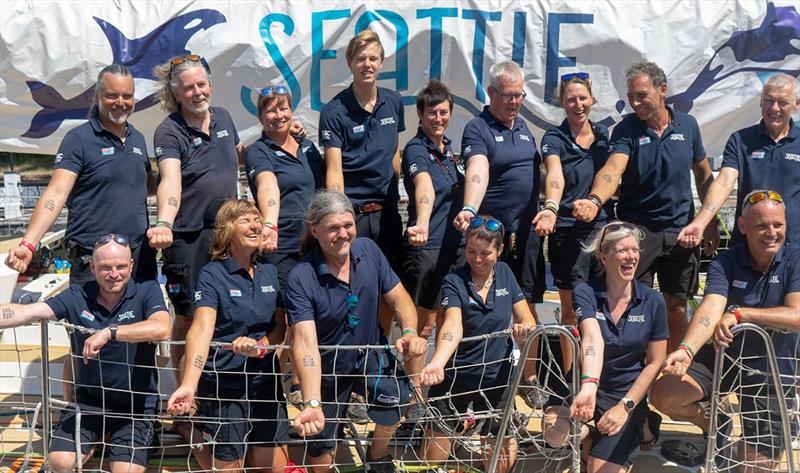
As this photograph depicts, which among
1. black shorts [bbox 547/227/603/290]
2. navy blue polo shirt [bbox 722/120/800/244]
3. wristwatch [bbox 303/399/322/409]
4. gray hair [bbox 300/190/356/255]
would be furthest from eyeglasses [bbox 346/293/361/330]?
navy blue polo shirt [bbox 722/120/800/244]

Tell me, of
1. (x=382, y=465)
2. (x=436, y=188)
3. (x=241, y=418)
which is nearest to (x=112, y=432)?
(x=241, y=418)

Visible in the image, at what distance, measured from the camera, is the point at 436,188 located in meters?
4.92

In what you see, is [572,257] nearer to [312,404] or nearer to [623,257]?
[623,257]

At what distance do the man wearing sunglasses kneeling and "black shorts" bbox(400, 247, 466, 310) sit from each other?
1.83 feet

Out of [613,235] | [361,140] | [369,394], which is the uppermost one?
[361,140]

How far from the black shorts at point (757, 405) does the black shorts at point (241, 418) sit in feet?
7.45

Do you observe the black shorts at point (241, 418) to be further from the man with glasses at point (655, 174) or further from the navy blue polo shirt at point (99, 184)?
the man with glasses at point (655, 174)

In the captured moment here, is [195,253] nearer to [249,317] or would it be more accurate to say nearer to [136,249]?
[136,249]

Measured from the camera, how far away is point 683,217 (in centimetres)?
499

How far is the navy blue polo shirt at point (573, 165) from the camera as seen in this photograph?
16.4ft

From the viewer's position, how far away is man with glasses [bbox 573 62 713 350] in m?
4.88

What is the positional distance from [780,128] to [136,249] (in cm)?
377

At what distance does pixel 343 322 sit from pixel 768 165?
2.70 meters

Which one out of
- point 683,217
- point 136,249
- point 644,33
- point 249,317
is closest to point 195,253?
point 136,249
